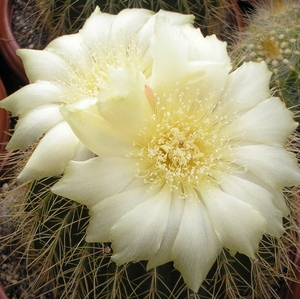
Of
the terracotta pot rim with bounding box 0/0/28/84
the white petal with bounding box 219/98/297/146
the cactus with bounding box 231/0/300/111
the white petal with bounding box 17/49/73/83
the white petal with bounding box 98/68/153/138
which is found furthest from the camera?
the terracotta pot rim with bounding box 0/0/28/84

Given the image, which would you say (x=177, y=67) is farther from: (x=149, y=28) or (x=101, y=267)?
(x=101, y=267)

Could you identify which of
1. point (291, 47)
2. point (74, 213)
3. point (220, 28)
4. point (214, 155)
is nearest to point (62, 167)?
point (74, 213)

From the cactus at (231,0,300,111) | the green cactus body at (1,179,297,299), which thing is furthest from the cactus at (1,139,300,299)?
the cactus at (231,0,300,111)

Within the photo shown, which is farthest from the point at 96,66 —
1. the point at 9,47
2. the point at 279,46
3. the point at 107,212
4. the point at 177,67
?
the point at 9,47

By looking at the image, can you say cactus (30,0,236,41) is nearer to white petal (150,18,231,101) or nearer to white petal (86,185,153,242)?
white petal (150,18,231,101)

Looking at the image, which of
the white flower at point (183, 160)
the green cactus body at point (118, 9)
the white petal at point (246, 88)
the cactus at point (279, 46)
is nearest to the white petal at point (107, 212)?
the white flower at point (183, 160)

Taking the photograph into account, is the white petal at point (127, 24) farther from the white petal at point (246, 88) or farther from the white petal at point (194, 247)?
the white petal at point (194, 247)

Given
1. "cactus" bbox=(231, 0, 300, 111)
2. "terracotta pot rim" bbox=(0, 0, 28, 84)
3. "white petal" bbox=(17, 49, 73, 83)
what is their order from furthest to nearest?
"terracotta pot rim" bbox=(0, 0, 28, 84) → "cactus" bbox=(231, 0, 300, 111) → "white petal" bbox=(17, 49, 73, 83)

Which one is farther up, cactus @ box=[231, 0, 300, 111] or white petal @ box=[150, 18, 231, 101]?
white petal @ box=[150, 18, 231, 101]

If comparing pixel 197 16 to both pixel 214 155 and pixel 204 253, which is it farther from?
pixel 204 253
